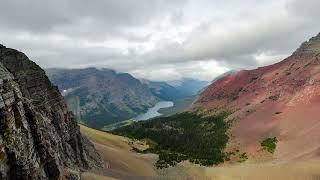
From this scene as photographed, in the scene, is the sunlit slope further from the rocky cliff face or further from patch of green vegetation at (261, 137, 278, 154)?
patch of green vegetation at (261, 137, 278, 154)

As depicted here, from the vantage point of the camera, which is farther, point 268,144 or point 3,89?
point 268,144

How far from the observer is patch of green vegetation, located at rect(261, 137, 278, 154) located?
549 ft

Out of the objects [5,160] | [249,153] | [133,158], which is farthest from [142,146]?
[5,160]

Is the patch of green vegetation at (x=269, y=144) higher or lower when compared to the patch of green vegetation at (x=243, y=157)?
higher

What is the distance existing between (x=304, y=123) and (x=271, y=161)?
4343 centimetres

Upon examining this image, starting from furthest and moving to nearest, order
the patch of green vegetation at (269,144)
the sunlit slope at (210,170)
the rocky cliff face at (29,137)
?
1. the patch of green vegetation at (269,144)
2. the sunlit slope at (210,170)
3. the rocky cliff face at (29,137)

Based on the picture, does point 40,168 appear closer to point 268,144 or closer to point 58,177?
point 58,177

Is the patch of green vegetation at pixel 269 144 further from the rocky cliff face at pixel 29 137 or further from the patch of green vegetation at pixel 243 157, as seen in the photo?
the rocky cliff face at pixel 29 137

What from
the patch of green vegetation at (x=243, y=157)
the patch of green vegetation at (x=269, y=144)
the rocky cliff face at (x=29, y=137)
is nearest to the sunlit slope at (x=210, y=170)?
the patch of green vegetation at (x=243, y=157)

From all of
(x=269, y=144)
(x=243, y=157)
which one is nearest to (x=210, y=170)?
(x=243, y=157)

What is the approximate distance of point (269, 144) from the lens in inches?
6880

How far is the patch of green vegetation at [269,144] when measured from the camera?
549 ft

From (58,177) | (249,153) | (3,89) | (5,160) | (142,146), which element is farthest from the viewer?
(142,146)

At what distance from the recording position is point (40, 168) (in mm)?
66625
